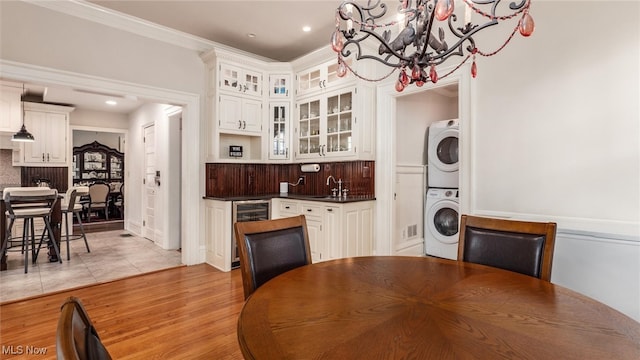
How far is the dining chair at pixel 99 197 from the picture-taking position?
754cm

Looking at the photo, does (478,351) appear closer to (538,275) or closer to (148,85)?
(538,275)

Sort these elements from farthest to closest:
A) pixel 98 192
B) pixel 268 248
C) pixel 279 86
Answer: pixel 98 192 → pixel 279 86 → pixel 268 248

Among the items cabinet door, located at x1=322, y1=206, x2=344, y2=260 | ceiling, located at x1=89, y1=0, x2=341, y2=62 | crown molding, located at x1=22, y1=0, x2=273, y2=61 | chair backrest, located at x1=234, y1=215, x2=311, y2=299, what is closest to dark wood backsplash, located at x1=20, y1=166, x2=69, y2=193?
crown molding, located at x1=22, y1=0, x2=273, y2=61

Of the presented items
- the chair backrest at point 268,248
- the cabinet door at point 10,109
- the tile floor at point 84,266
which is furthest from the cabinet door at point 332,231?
the cabinet door at point 10,109

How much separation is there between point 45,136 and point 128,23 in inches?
148

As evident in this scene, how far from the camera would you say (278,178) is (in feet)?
15.1

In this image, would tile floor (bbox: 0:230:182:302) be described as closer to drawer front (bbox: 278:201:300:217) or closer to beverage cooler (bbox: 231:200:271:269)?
beverage cooler (bbox: 231:200:271:269)

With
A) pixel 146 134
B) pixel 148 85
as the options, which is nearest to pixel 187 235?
pixel 148 85

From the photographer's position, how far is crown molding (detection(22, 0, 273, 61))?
3.01m

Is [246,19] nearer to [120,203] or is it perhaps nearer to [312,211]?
[312,211]

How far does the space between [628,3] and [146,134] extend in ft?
21.0

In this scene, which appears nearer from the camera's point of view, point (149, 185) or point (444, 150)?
point (444, 150)

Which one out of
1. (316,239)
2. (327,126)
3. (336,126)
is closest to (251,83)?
(327,126)

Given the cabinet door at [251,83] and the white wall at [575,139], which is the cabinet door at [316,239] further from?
the cabinet door at [251,83]
